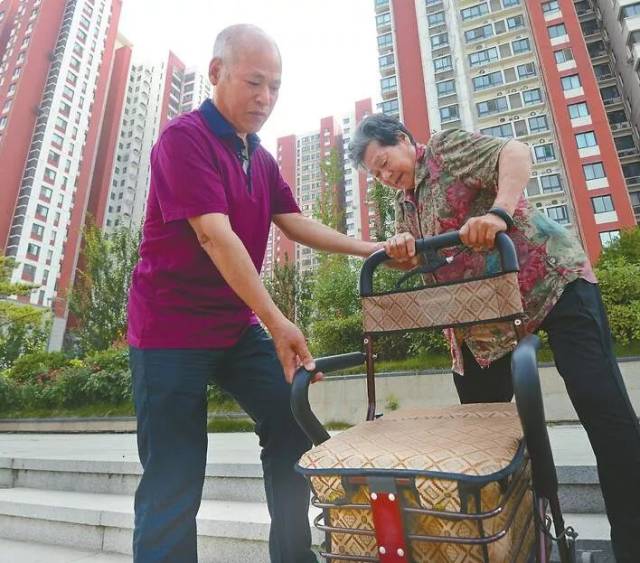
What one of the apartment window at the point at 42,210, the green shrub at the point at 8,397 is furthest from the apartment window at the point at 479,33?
the apartment window at the point at 42,210

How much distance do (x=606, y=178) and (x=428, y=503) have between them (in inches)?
1064

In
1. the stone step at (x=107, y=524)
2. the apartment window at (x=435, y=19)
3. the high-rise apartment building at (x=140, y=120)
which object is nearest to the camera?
the stone step at (x=107, y=524)

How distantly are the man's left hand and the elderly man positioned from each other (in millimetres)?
484

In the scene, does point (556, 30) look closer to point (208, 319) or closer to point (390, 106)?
point (390, 106)

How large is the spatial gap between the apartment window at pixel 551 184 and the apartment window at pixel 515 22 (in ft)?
37.0

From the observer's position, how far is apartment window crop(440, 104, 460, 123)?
94.3 feet

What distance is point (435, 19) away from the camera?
3150 centimetres

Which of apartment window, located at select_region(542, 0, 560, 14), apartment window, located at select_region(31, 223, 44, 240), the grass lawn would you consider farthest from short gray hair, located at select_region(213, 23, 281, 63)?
apartment window, located at select_region(31, 223, 44, 240)

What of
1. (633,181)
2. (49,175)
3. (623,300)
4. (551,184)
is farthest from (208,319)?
(49,175)

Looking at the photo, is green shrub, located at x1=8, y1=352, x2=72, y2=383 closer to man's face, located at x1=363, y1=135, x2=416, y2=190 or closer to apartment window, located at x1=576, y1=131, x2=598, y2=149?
man's face, located at x1=363, y1=135, x2=416, y2=190

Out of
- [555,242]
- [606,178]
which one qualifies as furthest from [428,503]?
[606,178]

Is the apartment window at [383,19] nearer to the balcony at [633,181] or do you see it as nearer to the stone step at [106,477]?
the balcony at [633,181]

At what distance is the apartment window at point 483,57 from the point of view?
27736 mm

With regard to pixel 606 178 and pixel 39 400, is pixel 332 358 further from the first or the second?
pixel 606 178
